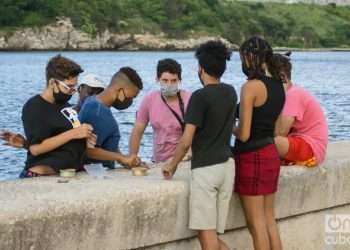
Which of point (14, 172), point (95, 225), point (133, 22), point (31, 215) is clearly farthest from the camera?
point (133, 22)

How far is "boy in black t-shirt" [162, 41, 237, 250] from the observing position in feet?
17.0

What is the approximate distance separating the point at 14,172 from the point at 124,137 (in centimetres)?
897

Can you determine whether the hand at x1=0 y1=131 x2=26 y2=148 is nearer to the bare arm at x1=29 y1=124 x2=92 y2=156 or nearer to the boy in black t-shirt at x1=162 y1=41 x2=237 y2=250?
the bare arm at x1=29 y1=124 x2=92 y2=156

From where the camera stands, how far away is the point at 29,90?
185 feet

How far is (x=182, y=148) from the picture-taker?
207 inches

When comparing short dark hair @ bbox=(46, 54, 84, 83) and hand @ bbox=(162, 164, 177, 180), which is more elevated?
short dark hair @ bbox=(46, 54, 84, 83)

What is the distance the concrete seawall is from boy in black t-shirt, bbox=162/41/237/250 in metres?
0.17

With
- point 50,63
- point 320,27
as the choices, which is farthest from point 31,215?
point 320,27

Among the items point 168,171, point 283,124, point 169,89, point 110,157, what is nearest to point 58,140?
point 110,157

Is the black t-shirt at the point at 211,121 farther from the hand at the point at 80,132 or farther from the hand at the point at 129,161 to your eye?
the hand at the point at 129,161

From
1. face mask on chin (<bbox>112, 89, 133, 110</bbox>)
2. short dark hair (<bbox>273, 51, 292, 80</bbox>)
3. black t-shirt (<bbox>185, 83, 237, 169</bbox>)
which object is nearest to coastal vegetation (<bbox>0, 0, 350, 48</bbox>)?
face mask on chin (<bbox>112, 89, 133, 110</bbox>)

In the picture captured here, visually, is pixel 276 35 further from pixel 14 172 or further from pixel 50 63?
pixel 50 63

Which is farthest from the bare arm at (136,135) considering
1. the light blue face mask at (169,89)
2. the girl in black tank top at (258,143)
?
the girl in black tank top at (258,143)

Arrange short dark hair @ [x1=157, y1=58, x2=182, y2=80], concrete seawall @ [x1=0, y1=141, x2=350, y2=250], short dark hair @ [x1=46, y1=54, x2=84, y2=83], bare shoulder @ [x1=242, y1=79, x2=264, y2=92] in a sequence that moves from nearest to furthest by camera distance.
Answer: concrete seawall @ [x1=0, y1=141, x2=350, y2=250] → bare shoulder @ [x1=242, y1=79, x2=264, y2=92] → short dark hair @ [x1=46, y1=54, x2=84, y2=83] → short dark hair @ [x1=157, y1=58, x2=182, y2=80]
